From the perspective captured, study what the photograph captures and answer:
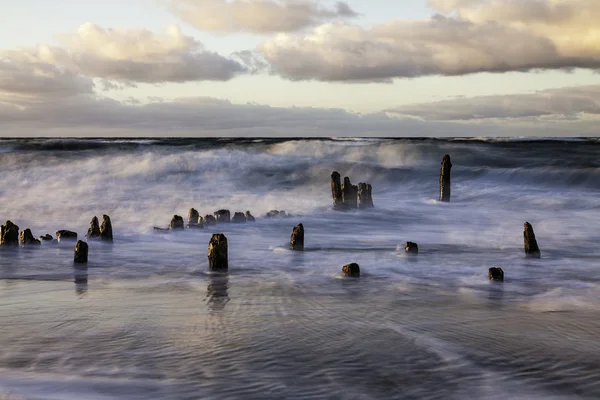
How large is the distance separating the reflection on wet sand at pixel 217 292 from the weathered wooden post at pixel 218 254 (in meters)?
0.34

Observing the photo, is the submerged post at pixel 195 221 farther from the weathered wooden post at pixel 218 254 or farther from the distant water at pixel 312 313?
the weathered wooden post at pixel 218 254

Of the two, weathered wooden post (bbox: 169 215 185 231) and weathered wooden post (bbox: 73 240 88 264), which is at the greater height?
weathered wooden post (bbox: 169 215 185 231)

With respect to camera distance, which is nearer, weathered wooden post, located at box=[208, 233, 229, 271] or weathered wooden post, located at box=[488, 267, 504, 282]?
weathered wooden post, located at box=[488, 267, 504, 282]

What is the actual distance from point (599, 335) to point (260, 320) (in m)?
3.76

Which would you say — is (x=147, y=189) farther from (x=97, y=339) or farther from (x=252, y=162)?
(x=97, y=339)

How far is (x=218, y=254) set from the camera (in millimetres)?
11477

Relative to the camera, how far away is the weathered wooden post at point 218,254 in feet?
37.3

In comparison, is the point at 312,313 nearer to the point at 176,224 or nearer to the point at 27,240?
the point at 27,240

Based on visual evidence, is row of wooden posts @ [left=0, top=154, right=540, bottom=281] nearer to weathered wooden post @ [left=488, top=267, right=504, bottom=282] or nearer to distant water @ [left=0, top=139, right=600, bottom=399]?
weathered wooden post @ [left=488, top=267, right=504, bottom=282]

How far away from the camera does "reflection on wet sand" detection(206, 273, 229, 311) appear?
9012mm

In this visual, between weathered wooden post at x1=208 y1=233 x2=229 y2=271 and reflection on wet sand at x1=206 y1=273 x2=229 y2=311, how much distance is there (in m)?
0.34

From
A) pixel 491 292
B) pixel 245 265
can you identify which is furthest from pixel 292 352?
pixel 245 265

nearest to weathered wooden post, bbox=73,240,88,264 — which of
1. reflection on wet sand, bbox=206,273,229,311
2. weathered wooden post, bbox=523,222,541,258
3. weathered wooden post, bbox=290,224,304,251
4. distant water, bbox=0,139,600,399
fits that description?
distant water, bbox=0,139,600,399

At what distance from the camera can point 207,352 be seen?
684 centimetres
